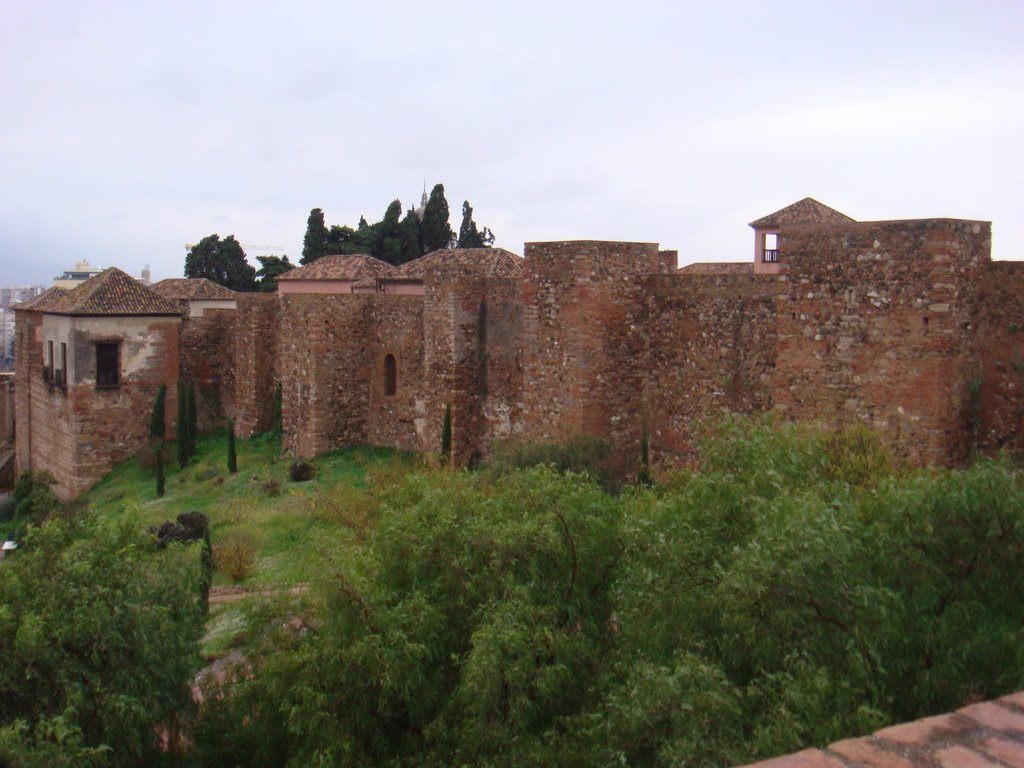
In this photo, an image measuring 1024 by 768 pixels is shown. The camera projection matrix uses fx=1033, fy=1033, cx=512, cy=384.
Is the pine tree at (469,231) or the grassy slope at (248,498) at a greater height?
the pine tree at (469,231)

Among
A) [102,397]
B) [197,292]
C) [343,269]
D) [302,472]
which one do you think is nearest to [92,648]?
[302,472]

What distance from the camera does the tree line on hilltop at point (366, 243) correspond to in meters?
45.1

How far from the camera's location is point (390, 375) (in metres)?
22.0

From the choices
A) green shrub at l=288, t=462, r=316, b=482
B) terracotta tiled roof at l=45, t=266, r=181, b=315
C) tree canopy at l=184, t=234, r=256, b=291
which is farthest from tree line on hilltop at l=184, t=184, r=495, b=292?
green shrub at l=288, t=462, r=316, b=482

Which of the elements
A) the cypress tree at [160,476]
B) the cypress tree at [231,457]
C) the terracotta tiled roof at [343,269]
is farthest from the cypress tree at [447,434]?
the terracotta tiled roof at [343,269]

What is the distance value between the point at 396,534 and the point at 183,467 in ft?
60.1

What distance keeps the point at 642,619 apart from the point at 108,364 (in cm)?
2202

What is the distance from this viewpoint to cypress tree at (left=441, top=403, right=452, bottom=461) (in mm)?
18141

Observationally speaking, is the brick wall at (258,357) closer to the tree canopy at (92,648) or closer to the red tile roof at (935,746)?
the tree canopy at (92,648)

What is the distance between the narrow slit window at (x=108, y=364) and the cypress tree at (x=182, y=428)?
163 centimetres

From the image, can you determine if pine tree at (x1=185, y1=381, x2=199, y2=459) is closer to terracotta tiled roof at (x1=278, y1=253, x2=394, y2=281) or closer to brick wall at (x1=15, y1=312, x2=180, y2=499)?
brick wall at (x1=15, y1=312, x2=180, y2=499)

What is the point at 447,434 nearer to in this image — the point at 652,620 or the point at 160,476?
the point at 160,476

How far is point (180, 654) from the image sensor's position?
29.2ft

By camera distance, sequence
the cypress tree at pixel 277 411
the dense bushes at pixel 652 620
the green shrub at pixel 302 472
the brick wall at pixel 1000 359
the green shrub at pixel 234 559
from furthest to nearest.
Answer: the cypress tree at pixel 277 411, the green shrub at pixel 302 472, the green shrub at pixel 234 559, the brick wall at pixel 1000 359, the dense bushes at pixel 652 620
